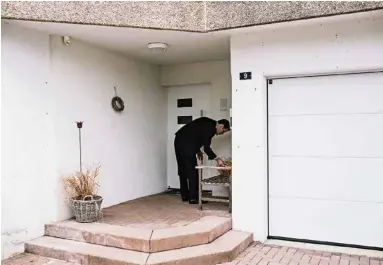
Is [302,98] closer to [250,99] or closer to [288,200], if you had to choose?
[250,99]

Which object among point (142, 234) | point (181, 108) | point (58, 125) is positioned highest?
point (181, 108)

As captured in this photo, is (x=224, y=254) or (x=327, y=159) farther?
(x=327, y=159)

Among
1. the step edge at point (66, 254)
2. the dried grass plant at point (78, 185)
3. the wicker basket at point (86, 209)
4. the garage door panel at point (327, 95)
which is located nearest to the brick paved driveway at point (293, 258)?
the step edge at point (66, 254)

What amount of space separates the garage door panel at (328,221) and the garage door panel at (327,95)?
117 cm

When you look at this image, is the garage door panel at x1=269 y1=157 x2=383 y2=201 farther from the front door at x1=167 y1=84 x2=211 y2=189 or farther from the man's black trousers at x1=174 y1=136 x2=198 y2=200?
the front door at x1=167 y1=84 x2=211 y2=189

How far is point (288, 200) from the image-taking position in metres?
4.92

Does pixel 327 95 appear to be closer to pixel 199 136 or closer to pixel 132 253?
pixel 199 136

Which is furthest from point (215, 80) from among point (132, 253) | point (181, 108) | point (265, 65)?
point (132, 253)

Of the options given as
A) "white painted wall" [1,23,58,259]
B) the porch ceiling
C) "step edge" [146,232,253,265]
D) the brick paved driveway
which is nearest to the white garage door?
the brick paved driveway

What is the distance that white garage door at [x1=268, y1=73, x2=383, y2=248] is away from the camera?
14.8 feet

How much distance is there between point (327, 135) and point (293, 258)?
5.18ft

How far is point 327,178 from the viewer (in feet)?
15.5

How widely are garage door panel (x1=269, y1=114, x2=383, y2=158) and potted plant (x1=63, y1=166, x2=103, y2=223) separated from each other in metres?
2.46

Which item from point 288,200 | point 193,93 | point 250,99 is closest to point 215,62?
point 193,93
